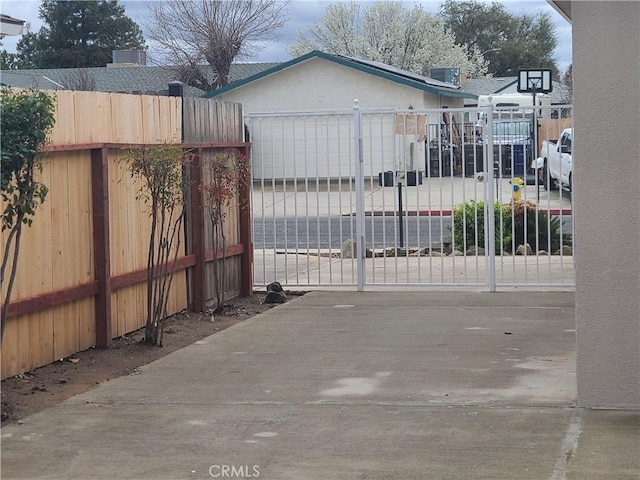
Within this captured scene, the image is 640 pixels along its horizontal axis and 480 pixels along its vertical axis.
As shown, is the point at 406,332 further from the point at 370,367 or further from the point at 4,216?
the point at 4,216

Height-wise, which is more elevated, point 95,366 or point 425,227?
point 425,227

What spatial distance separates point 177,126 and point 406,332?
3089mm

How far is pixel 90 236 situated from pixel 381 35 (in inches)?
1927

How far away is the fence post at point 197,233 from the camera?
10.5 m

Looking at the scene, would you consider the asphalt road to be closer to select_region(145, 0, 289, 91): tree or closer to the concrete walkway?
the concrete walkway

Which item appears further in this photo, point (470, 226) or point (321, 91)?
point (321, 91)

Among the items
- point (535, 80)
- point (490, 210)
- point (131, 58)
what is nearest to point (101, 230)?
point (490, 210)

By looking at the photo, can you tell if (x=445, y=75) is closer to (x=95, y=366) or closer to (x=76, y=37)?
(x=76, y=37)

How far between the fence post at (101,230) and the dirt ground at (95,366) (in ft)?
1.12

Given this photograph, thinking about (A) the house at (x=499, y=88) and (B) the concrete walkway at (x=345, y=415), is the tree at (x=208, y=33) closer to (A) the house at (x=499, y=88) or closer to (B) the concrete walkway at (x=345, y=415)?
(A) the house at (x=499, y=88)

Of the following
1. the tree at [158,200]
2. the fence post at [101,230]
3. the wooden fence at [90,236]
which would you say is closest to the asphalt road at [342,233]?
the wooden fence at [90,236]

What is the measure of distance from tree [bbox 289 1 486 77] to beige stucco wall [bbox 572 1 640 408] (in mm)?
49361

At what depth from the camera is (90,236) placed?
340 inches

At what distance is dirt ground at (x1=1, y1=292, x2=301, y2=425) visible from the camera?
701cm
